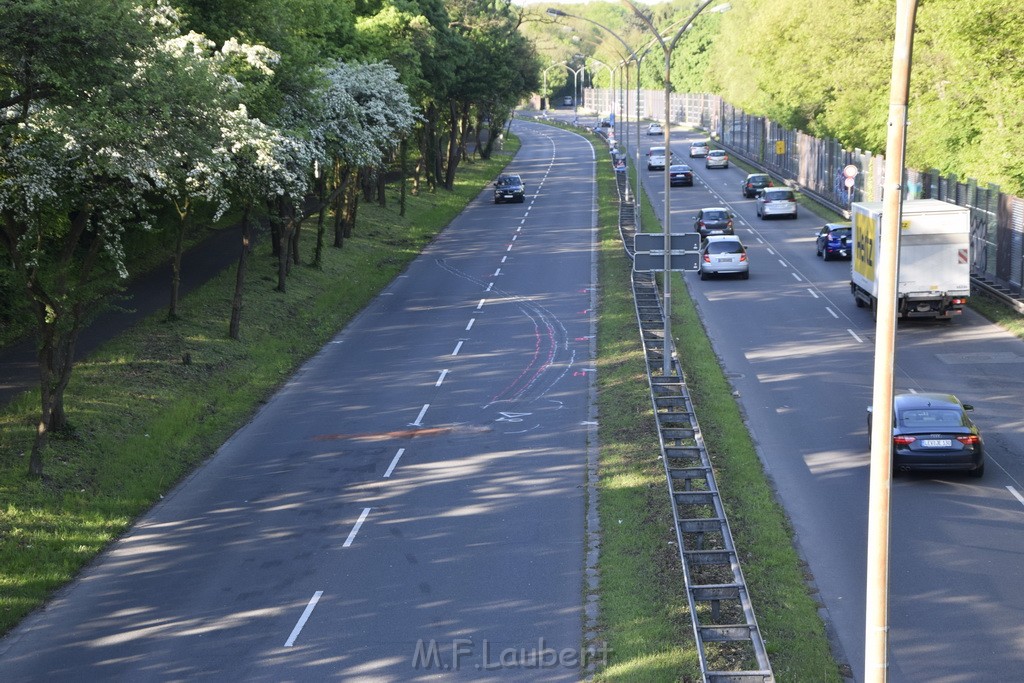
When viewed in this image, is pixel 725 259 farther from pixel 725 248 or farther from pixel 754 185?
pixel 754 185

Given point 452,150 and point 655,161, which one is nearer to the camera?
point 452,150

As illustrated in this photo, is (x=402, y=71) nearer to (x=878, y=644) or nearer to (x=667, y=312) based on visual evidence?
(x=667, y=312)

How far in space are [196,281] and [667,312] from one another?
1696cm

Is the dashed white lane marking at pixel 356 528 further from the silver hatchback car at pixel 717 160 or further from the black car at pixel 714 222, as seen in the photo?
the silver hatchback car at pixel 717 160

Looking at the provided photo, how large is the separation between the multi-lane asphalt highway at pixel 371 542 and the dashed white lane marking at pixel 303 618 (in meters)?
0.04

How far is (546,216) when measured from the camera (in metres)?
60.1

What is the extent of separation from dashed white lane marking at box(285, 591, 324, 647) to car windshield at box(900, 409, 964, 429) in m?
9.82

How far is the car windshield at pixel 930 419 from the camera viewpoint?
60.6 feet

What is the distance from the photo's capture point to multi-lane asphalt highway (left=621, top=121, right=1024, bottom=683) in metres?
13.3

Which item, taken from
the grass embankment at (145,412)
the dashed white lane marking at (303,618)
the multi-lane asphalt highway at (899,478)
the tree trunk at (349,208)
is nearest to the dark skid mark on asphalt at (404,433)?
the grass embankment at (145,412)

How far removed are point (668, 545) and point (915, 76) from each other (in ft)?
115

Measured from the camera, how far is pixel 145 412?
2364cm

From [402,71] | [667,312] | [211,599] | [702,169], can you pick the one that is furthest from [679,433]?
[702,169]

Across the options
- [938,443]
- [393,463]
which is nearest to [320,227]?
[393,463]
